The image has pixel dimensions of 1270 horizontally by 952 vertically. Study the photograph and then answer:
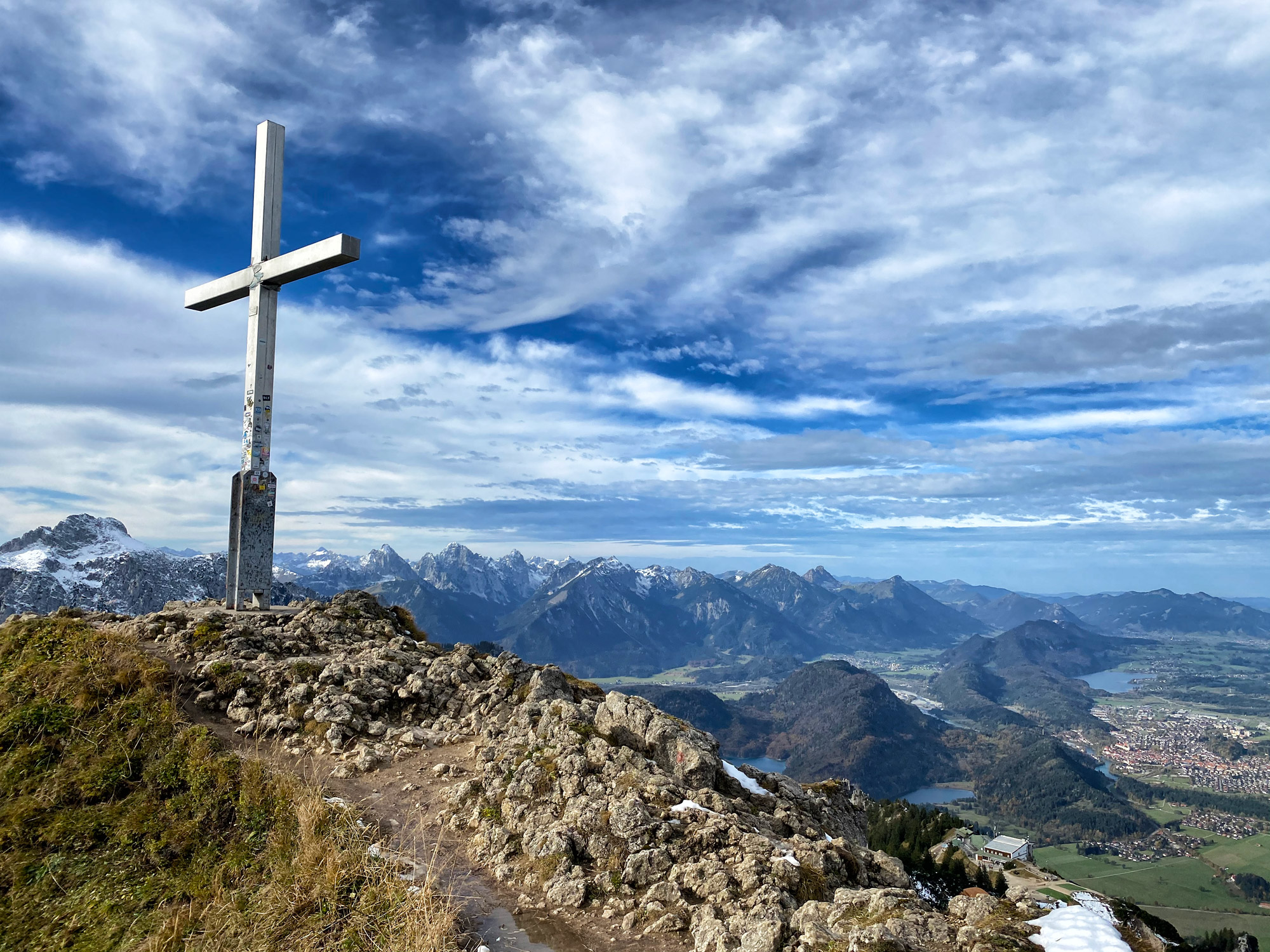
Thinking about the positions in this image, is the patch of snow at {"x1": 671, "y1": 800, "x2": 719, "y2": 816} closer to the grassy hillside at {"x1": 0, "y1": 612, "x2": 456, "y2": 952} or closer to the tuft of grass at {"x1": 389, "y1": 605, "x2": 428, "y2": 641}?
the grassy hillside at {"x1": 0, "y1": 612, "x2": 456, "y2": 952}

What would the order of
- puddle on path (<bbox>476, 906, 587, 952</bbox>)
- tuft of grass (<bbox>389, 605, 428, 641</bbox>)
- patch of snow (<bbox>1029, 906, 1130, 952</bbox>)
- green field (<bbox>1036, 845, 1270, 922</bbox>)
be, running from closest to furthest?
patch of snow (<bbox>1029, 906, 1130, 952</bbox>) < puddle on path (<bbox>476, 906, 587, 952</bbox>) < tuft of grass (<bbox>389, 605, 428, 641</bbox>) < green field (<bbox>1036, 845, 1270, 922</bbox>)

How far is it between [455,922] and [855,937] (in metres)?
4.36

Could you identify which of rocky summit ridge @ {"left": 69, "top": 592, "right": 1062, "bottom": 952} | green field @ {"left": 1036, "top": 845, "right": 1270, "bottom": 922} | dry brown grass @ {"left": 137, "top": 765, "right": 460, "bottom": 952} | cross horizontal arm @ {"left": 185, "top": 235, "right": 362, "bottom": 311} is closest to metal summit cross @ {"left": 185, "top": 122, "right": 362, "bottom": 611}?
cross horizontal arm @ {"left": 185, "top": 235, "right": 362, "bottom": 311}

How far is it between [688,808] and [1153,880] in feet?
770

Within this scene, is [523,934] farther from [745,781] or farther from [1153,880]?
[1153,880]

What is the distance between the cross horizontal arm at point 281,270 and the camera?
57.0ft

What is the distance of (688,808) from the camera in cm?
1041

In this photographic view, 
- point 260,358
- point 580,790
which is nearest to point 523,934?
point 580,790

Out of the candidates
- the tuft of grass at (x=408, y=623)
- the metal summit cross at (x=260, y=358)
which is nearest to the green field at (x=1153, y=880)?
the tuft of grass at (x=408, y=623)

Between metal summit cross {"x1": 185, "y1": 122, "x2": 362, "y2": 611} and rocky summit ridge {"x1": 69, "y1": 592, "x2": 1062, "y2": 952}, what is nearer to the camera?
rocky summit ridge {"x1": 69, "y1": 592, "x2": 1062, "y2": 952}

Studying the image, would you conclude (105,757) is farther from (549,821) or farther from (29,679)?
(549,821)

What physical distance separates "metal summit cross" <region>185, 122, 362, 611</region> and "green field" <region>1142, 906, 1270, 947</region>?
604 ft

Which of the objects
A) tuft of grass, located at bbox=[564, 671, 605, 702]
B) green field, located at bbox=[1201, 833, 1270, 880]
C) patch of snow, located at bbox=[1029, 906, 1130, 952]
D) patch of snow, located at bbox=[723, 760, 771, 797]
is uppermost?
tuft of grass, located at bbox=[564, 671, 605, 702]

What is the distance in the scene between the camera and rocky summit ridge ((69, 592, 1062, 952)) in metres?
7.96
